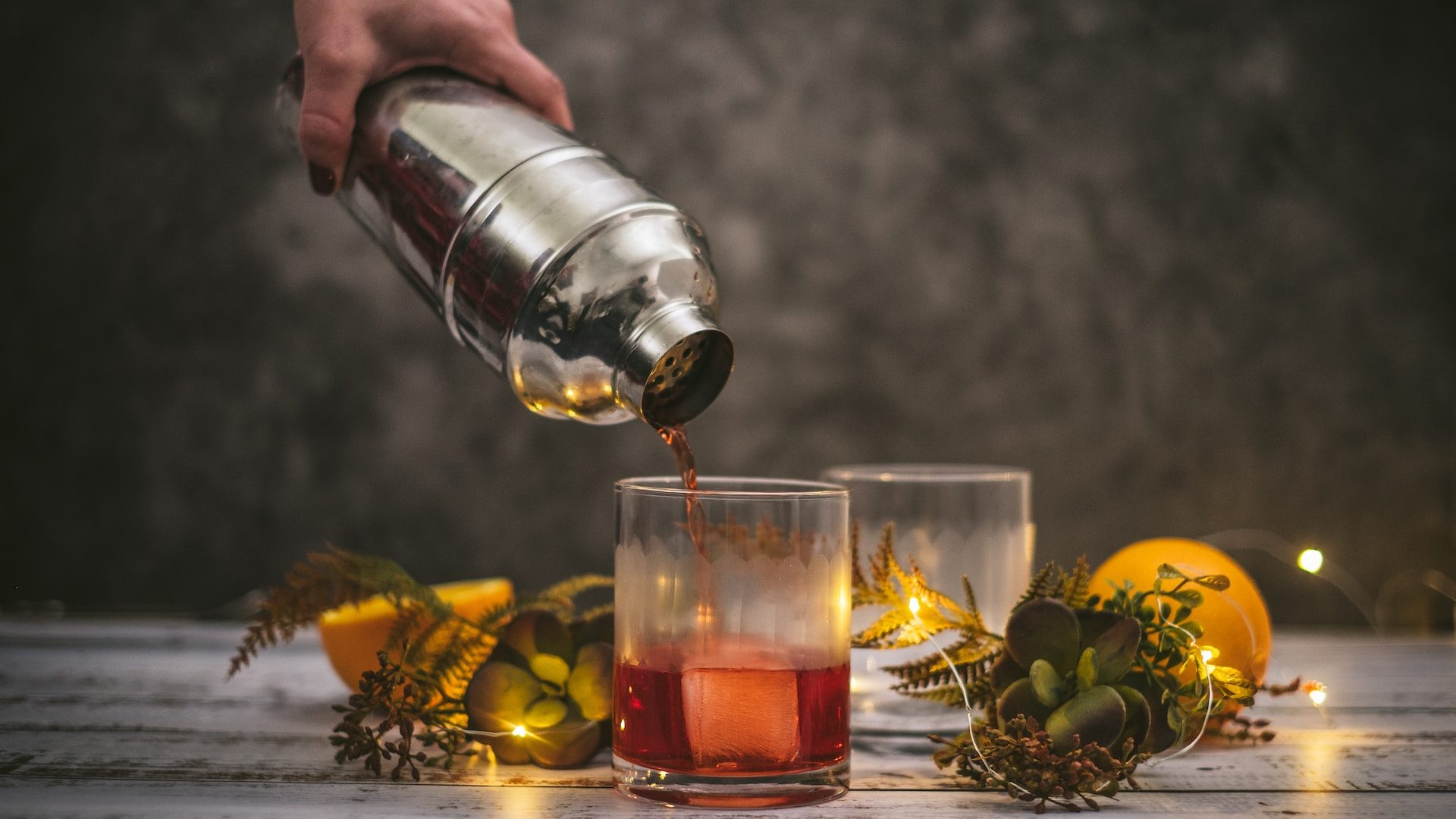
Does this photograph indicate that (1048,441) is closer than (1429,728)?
No

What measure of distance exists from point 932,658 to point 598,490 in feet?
2.92

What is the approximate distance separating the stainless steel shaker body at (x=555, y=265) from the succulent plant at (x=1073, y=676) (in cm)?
23

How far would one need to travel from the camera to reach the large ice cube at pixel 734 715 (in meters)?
0.55

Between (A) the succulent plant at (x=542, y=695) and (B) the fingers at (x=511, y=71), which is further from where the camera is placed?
(B) the fingers at (x=511, y=71)

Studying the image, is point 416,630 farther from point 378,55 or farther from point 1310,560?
point 1310,560

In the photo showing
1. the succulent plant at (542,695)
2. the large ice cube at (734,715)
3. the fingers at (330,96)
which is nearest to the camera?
the large ice cube at (734,715)

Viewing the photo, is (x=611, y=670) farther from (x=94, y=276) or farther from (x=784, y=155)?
(x=94, y=276)

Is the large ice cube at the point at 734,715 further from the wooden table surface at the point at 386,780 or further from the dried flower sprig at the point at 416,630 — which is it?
the dried flower sprig at the point at 416,630

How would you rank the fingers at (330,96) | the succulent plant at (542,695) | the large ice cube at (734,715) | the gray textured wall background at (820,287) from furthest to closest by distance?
the gray textured wall background at (820,287) < the fingers at (330,96) < the succulent plant at (542,695) < the large ice cube at (734,715)

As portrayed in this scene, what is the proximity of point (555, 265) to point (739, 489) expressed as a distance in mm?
158

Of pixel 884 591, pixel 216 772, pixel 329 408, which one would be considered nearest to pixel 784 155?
pixel 329 408

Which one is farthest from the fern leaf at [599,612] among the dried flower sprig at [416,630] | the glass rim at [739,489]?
the glass rim at [739,489]

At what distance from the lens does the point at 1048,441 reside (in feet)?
4.96

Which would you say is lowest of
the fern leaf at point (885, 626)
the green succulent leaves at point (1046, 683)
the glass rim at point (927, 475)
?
the green succulent leaves at point (1046, 683)
